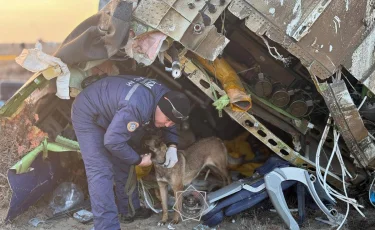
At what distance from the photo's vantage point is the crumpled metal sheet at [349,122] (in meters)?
4.85

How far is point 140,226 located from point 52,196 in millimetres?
1192

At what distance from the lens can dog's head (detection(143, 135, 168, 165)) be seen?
521 centimetres

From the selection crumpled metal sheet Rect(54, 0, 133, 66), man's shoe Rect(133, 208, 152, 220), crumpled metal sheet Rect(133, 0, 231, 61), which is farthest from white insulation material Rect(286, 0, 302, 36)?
man's shoe Rect(133, 208, 152, 220)

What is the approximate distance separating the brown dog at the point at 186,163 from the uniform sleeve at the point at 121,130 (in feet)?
2.51

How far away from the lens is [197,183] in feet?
20.0

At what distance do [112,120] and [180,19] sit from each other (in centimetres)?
124

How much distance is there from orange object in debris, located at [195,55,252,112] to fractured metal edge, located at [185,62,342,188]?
0.38ft

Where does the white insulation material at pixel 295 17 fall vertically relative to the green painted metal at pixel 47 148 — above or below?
above

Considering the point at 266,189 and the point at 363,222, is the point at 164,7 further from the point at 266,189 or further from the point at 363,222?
the point at 363,222

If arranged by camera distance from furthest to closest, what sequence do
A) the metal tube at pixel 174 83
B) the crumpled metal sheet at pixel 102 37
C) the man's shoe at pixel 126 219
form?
1. the metal tube at pixel 174 83
2. the man's shoe at pixel 126 219
3. the crumpled metal sheet at pixel 102 37

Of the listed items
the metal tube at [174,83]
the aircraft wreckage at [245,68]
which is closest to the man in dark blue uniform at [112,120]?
the aircraft wreckage at [245,68]

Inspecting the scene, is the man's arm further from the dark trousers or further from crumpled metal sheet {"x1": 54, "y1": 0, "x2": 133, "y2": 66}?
crumpled metal sheet {"x1": 54, "y1": 0, "x2": 133, "y2": 66}

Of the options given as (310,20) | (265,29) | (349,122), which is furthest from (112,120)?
(349,122)

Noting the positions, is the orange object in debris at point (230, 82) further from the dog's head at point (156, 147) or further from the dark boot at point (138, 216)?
the dark boot at point (138, 216)
